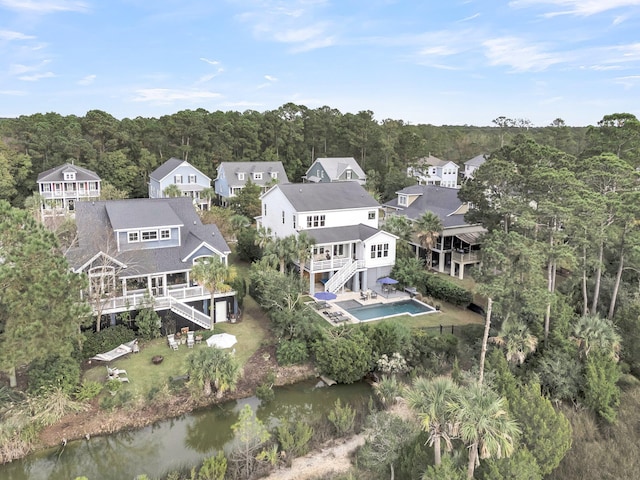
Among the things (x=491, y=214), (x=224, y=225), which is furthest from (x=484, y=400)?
(x=224, y=225)

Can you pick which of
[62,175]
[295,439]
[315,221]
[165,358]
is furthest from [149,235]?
[62,175]

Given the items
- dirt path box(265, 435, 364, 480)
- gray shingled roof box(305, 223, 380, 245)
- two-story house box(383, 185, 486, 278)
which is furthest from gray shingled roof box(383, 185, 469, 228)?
dirt path box(265, 435, 364, 480)

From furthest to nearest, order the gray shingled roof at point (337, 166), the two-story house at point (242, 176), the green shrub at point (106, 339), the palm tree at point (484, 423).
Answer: the gray shingled roof at point (337, 166), the two-story house at point (242, 176), the green shrub at point (106, 339), the palm tree at point (484, 423)

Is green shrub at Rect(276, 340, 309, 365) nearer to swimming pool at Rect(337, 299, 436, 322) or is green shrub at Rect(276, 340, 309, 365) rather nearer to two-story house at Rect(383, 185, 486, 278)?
swimming pool at Rect(337, 299, 436, 322)

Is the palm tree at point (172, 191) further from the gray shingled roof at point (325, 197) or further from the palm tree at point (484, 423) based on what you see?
the palm tree at point (484, 423)

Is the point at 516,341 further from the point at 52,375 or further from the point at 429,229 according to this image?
the point at 52,375

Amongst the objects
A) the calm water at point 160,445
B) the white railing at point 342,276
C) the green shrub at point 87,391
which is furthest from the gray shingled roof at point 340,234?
the green shrub at point 87,391

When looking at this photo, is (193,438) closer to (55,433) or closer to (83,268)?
(55,433)
